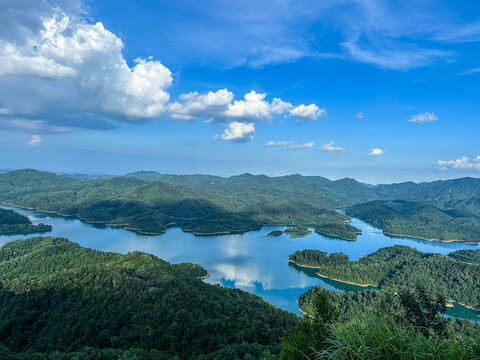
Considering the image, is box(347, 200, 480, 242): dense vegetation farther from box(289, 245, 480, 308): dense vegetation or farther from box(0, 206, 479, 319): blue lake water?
box(289, 245, 480, 308): dense vegetation

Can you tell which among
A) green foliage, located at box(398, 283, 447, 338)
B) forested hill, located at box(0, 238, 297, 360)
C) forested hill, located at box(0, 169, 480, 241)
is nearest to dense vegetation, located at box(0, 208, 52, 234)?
forested hill, located at box(0, 169, 480, 241)

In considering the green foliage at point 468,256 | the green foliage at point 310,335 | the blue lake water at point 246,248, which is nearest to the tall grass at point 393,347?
the green foliage at point 310,335

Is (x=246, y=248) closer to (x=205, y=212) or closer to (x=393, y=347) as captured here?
(x=205, y=212)

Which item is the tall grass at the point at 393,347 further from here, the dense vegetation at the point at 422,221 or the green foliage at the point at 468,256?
the dense vegetation at the point at 422,221

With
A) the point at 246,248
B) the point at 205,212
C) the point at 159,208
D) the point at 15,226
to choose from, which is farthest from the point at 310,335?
the point at 159,208

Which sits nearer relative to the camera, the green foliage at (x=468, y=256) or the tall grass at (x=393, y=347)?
the tall grass at (x=393, y=347)

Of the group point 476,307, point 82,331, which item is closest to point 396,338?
point 82,331

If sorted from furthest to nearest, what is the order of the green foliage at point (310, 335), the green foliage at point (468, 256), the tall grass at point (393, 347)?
the green foliage at point (468, 256) < the green foliage at point (310, 335) < the tall grass at point (393, 347)
